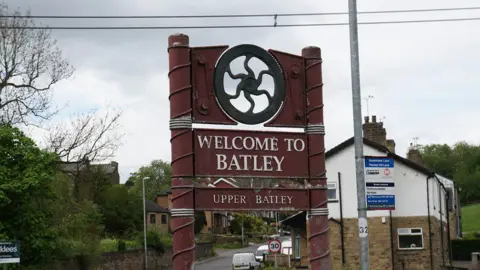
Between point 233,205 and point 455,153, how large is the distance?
136341 millimetres

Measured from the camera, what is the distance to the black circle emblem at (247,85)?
1279 centimetres

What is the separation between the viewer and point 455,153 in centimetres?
14212

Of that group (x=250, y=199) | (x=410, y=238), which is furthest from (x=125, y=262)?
(x=250, y=199)

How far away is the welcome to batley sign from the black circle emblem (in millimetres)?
18

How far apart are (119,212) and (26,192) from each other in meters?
44.8

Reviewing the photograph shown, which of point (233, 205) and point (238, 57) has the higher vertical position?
point (238, 57)

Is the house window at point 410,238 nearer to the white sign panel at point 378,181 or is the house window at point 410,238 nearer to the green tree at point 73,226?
the green tree at point 73,226

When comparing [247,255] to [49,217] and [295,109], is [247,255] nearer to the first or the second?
[49,217]

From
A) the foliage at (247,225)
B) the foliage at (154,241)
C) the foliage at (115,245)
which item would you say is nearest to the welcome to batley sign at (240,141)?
the foliage at (115,245)

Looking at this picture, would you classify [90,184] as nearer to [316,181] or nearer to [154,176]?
[316,181]

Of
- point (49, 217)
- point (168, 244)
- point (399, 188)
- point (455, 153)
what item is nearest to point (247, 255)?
point (168, 244)

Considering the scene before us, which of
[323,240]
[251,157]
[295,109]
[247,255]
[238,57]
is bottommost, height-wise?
[247,255]

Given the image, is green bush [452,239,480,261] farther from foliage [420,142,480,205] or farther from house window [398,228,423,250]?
foliage [420,142,480,205]

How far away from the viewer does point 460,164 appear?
5084 inches
